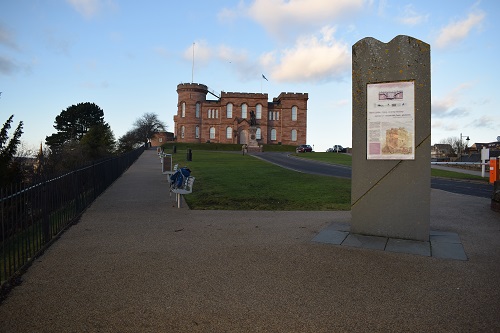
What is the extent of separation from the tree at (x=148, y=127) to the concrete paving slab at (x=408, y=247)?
76439mm

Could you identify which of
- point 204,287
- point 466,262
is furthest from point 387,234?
point 204,287

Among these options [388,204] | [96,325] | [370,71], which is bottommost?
[96,325]

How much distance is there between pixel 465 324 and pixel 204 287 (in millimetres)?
2743

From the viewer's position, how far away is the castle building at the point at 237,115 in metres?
81.4

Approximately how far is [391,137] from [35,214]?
6.38m

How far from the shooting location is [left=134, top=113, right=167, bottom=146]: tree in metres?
80.9

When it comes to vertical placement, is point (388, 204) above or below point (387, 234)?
above

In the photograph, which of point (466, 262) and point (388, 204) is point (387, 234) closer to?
point (388, 204)

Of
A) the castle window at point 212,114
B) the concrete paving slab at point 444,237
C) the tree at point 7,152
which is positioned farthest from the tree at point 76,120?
the concrete paving slab at point 444,237

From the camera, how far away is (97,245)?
6.81 meters

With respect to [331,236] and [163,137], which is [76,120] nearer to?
[163,137]

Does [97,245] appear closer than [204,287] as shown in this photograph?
No

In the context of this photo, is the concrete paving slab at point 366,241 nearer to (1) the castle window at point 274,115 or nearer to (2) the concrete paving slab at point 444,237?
(2) the concrete paving slab at point 444,237

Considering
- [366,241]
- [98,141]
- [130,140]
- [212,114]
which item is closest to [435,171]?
[366,241]
